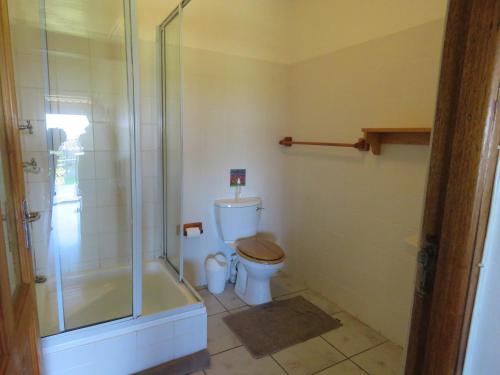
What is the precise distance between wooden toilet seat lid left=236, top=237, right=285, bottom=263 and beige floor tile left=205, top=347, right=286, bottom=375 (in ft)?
2.10

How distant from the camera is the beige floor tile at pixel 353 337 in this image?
2.08 metres

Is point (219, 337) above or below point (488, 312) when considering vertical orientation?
below

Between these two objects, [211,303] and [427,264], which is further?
[211,303]

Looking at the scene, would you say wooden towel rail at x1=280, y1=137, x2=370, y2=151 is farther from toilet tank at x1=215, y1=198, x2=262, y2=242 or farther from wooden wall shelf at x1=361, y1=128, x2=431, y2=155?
toilet tank at x1=215, y1=198, x2=262, y2=242

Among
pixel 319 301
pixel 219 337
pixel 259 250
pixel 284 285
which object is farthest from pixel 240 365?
pixel 284 285

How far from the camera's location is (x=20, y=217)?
3.67 feet

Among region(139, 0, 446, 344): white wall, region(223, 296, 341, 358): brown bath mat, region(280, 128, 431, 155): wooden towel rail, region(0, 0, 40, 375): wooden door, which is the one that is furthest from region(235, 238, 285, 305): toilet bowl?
region(0, 0, 40, 375): wooden door

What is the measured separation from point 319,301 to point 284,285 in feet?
1.24

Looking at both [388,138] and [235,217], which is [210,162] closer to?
[235,217]

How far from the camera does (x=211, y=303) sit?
258 cm

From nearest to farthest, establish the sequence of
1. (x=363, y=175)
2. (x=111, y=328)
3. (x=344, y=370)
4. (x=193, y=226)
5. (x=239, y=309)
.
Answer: (x=111, y=328) → (x=344, y=370) → (x=363, y=175) → (x=239, y=309) → (x=193, y=226)

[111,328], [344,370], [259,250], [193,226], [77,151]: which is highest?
[77,151]

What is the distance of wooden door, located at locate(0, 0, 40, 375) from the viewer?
0.92 meters

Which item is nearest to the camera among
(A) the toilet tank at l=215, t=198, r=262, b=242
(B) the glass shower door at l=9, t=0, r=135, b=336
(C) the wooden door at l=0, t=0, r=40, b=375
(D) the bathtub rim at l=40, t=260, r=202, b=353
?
(C) the wooden door at l=0, t=0, r=40, b=375
